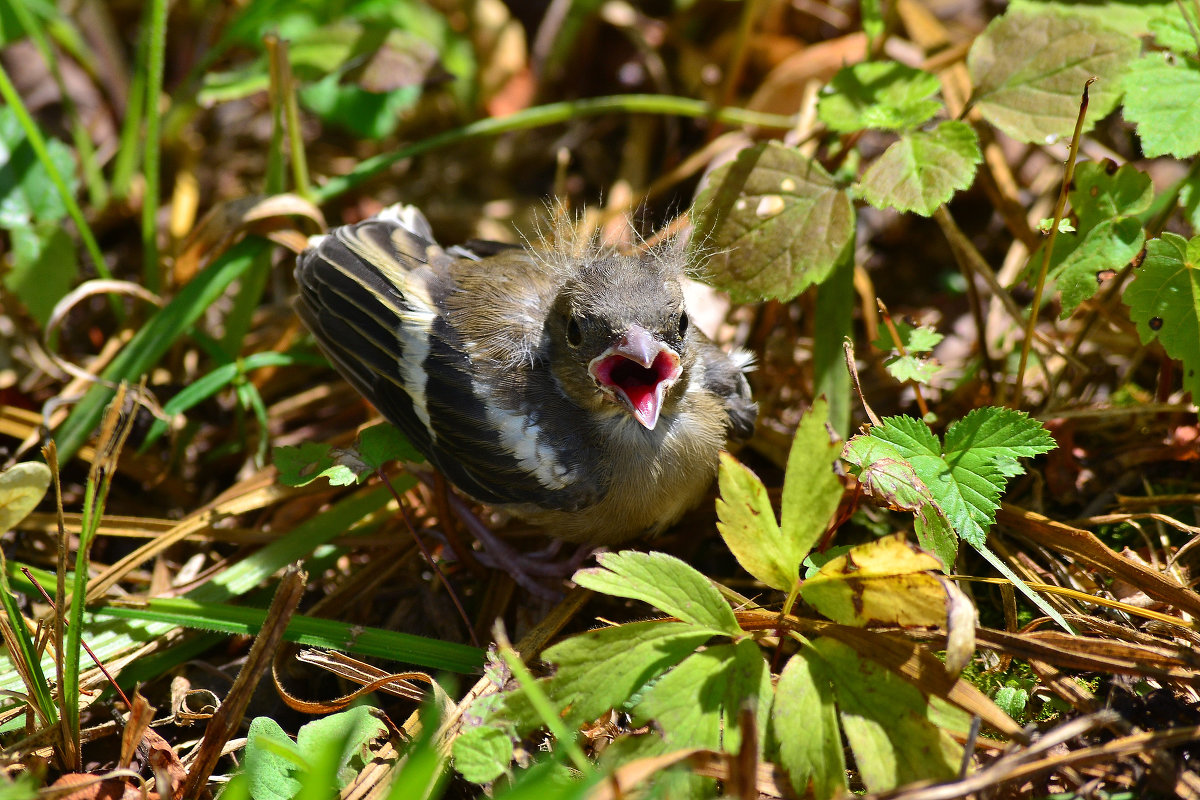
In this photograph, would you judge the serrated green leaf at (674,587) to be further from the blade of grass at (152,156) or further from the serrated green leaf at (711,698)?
the blade of grass at (152,156)

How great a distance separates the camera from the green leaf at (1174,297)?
2.01m

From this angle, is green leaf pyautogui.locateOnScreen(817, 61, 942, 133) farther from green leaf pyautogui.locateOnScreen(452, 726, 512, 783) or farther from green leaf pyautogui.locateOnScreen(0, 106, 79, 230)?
green leaf pyautogui.locateOnScreen(0, 106, 79, 230)

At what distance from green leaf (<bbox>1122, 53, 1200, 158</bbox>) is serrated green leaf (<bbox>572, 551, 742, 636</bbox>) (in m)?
1.37

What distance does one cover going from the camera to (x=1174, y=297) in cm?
203

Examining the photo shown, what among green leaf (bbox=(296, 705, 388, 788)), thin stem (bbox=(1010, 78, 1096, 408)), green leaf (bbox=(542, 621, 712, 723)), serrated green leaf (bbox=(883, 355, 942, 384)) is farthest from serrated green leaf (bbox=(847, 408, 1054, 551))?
green leaf (bbox=(296, 705, 388, 788))

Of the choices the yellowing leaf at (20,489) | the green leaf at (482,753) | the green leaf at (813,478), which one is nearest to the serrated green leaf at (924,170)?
the green leaf at (813,478)

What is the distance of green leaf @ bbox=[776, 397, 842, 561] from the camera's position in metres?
1.73

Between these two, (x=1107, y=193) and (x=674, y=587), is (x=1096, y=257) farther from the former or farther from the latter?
(x=674, y=587)

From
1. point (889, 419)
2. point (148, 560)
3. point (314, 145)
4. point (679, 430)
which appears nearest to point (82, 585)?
point (148, 560)

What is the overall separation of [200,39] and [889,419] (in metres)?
3.09

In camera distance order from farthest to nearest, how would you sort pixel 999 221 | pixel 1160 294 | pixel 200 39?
pixel 200 39
pixel 999 221
pixel 1160 294

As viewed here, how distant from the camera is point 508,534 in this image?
8.75 ft

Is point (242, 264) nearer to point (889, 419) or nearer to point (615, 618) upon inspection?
point (615, 618)

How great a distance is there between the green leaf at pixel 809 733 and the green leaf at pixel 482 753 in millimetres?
492
